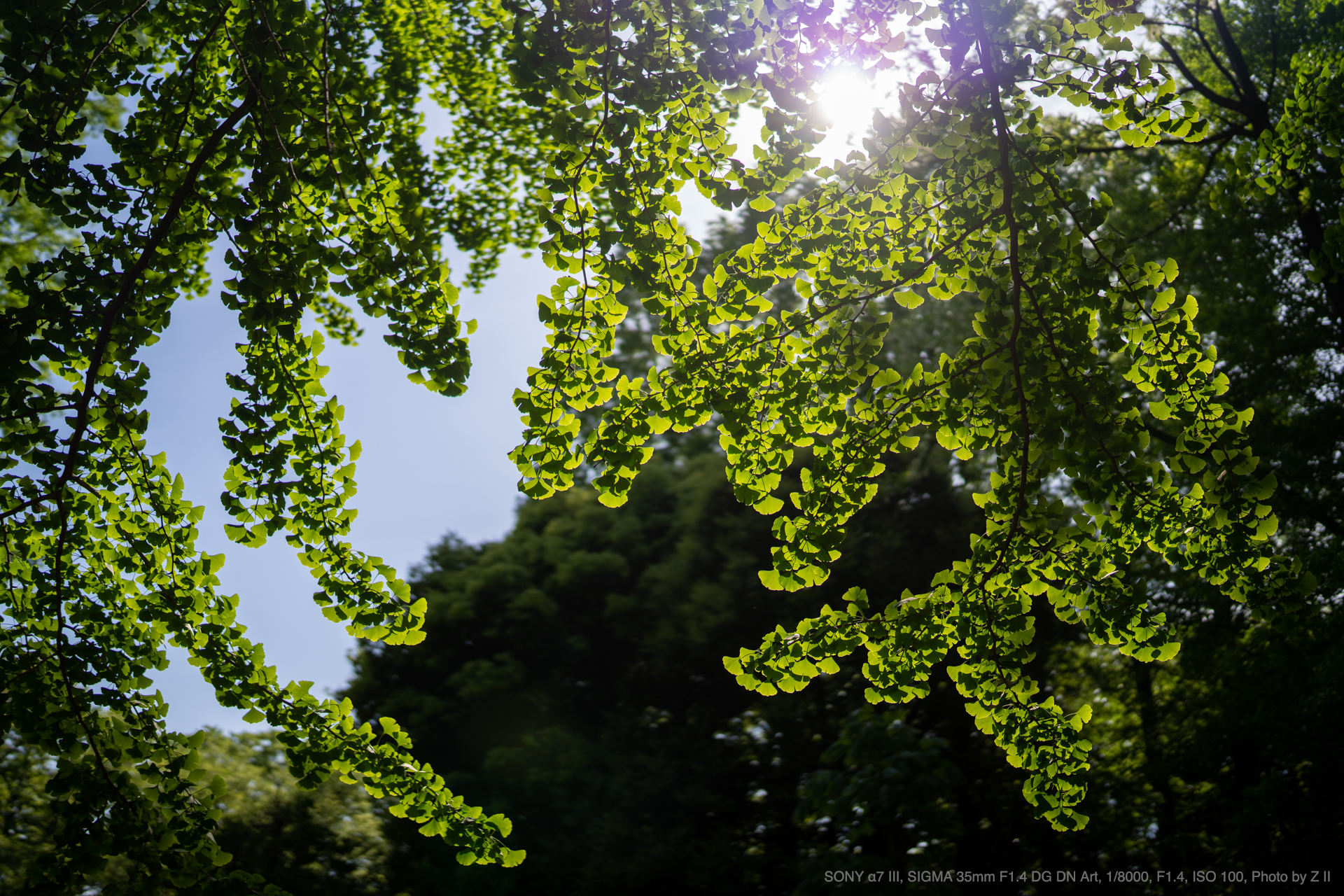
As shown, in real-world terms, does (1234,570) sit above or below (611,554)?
below

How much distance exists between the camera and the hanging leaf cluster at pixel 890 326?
7.57 ft

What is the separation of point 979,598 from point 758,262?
53.8 inches

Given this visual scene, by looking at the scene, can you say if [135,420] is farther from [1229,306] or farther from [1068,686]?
[1229,306]

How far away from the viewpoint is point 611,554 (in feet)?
35.0

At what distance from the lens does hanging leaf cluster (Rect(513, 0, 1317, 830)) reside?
231 cm

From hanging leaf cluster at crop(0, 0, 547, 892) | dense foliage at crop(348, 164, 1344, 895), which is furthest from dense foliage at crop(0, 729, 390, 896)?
hanging leaf cluster at crop(0, 0, 547, 892)

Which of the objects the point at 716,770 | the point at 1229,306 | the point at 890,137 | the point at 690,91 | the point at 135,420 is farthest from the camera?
the point at 1229,306

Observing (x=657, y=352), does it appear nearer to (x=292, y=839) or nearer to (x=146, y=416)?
(x=146, y=416)

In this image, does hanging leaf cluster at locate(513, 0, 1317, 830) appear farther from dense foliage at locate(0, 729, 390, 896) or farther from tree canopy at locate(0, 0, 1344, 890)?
dense foliage at locate(0, 729, 390, 896)

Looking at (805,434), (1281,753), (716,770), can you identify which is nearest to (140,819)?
(805,434)

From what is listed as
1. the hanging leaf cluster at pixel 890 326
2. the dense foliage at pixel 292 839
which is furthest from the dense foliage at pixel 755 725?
the hanging leaf cluster at pixel 890 326

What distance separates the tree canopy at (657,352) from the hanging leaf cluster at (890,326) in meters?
0.01

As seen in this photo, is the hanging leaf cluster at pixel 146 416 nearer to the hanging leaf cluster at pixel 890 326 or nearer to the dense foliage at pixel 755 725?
the hanging leaf cluster at pixel 890 326

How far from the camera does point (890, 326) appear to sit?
2.41 metres
